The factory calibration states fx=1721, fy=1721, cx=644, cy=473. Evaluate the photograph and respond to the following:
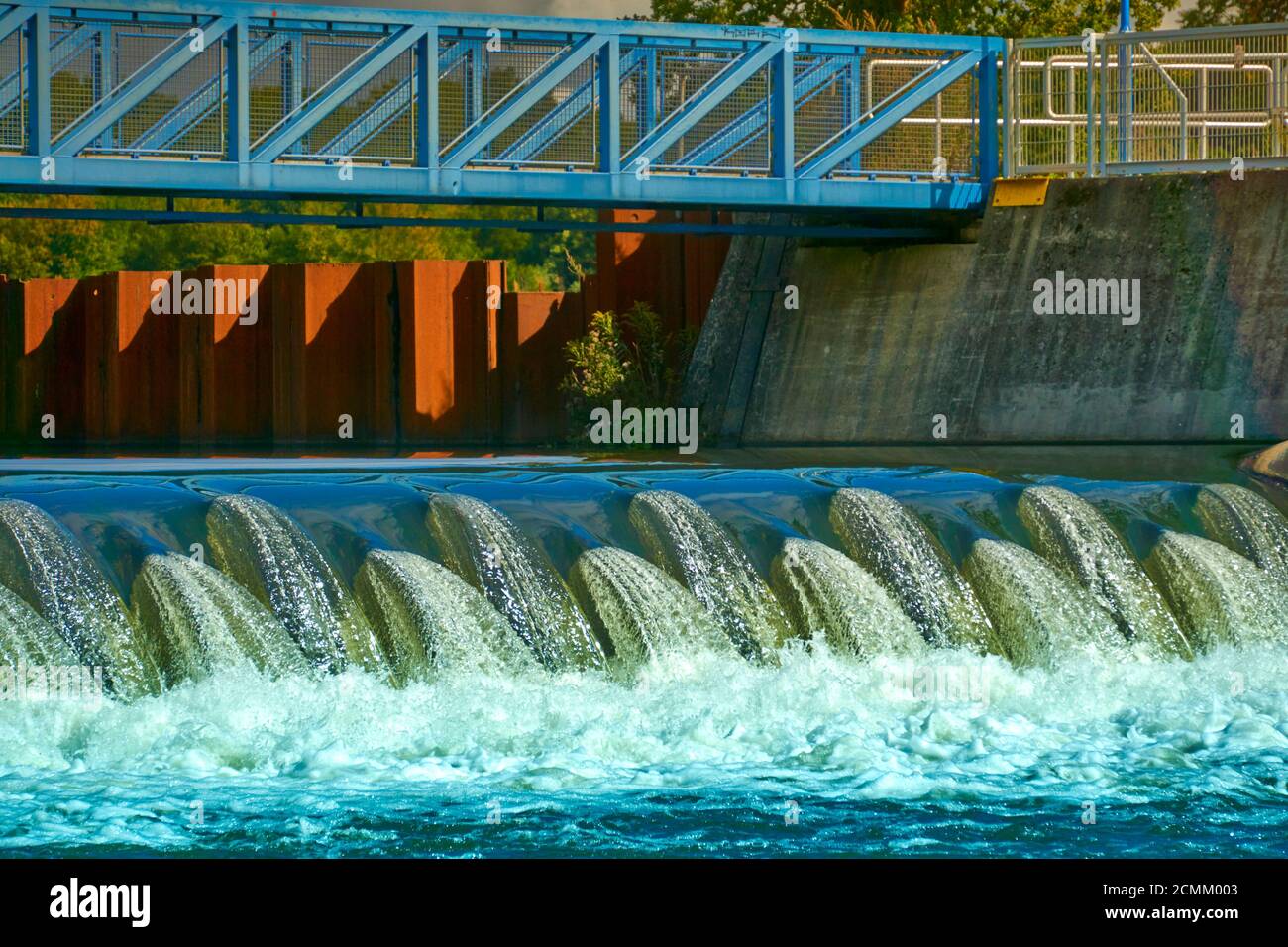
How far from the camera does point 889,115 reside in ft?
60.6

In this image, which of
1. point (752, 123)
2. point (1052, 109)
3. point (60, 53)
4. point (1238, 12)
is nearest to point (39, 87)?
point (60, 53)

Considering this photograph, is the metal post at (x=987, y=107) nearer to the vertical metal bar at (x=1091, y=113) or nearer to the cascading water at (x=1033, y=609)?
the vertical metal bar at (x=1091, y=113)

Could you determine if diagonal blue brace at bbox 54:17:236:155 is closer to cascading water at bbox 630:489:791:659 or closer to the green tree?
cascading water at bbox 630:489:791:659

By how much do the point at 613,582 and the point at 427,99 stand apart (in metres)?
7.86

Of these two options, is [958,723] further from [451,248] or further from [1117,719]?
[451,248]

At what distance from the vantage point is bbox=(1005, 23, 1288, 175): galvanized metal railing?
59.3 feet

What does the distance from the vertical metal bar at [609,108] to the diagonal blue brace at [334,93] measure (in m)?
1.91

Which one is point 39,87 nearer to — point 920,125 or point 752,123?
point 752,123

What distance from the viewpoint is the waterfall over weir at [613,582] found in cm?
991

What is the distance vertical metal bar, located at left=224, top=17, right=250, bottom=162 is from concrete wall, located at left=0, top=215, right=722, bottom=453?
6.75 meters

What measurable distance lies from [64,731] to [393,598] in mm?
2139

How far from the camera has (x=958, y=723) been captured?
31.4ft

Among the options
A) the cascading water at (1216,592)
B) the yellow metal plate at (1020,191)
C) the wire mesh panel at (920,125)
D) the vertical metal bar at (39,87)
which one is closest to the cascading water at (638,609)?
the cascading water at (1216,592)

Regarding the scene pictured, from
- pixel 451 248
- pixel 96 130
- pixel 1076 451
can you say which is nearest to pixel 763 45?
pixel 1076 451
